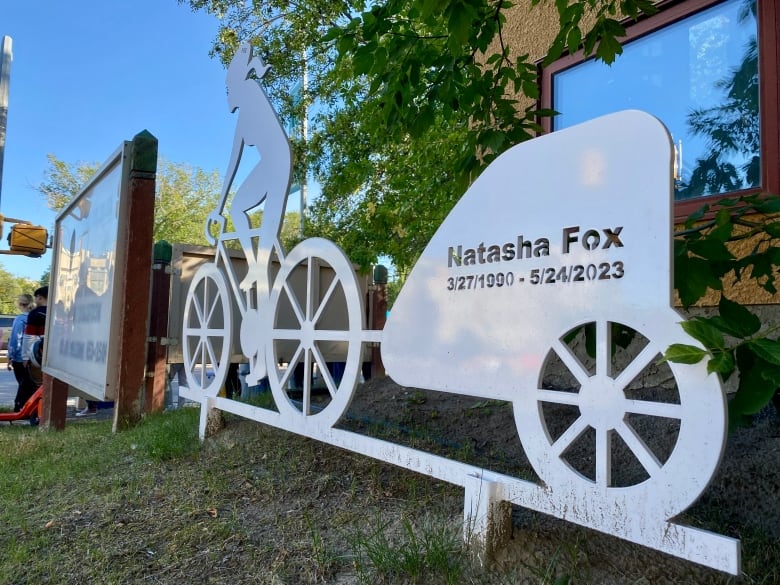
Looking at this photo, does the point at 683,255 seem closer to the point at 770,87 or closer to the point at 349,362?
the point at 349,362

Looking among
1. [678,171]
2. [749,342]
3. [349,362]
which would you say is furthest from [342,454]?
[678,171]

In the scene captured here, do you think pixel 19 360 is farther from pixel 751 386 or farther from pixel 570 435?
pixel 751 386

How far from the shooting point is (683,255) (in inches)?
81.2

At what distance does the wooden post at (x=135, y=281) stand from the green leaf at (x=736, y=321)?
4.87m

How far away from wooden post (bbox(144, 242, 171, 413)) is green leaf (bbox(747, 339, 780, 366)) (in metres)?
5.88

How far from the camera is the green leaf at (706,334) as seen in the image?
1.63 metres

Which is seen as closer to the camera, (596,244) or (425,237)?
(596,244)

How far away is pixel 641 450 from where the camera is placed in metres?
1.84

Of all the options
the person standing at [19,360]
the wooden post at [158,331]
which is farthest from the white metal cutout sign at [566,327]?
the person standing at [19,360]

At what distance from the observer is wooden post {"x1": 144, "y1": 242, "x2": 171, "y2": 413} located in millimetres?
6523

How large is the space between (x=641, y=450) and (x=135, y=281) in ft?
15.8

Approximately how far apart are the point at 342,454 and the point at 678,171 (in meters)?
3.10

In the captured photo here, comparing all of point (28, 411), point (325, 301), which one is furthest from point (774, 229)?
point (28, 411)

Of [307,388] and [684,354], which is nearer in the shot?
[684,354]
